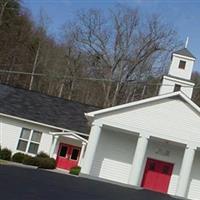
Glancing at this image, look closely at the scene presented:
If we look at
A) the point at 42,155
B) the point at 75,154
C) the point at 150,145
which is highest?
the point at 150,145

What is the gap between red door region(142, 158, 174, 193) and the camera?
3759 centimetres

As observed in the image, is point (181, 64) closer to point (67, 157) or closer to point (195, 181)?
point (195, 181)

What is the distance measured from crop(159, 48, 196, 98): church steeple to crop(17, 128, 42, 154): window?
9580 mm

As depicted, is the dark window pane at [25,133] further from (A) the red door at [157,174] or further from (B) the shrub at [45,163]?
(A) the red door at [157,174]

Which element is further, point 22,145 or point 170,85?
point 170,85

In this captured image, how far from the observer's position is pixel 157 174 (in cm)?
3775

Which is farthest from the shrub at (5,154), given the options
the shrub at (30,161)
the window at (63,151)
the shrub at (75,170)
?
the shrub at (75,170)

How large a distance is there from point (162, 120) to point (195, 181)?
18.4ft

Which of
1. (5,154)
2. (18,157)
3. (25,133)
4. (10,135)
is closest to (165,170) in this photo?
(18,157)

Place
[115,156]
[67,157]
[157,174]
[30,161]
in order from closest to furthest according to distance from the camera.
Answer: [30,161] → [115,156] → [157,174] → [67,157]

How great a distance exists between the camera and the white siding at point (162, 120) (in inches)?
1362

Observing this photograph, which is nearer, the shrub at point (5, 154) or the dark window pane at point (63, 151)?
the shrub at point (5, 154)

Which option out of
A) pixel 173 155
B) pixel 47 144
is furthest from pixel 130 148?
pixel 47 144

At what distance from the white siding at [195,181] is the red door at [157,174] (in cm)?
153
